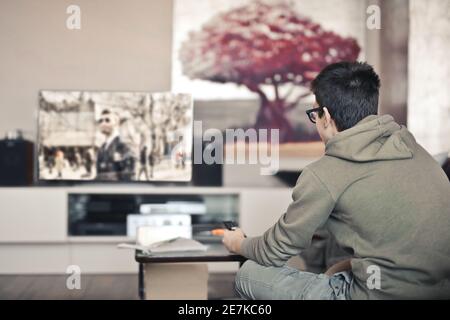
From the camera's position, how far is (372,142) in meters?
1.44

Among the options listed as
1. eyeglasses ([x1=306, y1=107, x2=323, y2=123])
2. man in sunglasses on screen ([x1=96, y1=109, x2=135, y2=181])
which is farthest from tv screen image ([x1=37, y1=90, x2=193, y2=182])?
eyeglasses ([x1=306, y1=107, x2=323, y2=123])

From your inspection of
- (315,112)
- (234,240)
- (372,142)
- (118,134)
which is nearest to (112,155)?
(118,134)

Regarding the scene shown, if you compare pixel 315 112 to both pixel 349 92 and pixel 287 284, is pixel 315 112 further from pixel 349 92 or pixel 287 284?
pixel 287 284

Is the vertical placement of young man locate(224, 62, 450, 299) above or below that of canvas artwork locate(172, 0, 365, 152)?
below

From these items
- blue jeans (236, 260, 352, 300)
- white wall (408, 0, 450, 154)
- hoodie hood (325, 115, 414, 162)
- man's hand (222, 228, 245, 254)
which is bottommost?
blue jeans (236, 260, 352, 300)

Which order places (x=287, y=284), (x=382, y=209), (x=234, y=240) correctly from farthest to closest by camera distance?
1. (x=234, y=240)
2. (x=287, y=284)
3. (x=382, y=209)

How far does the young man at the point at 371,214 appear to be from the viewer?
1.35 meters

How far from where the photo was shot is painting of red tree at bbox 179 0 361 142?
4.07m

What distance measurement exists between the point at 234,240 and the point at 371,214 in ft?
1.71

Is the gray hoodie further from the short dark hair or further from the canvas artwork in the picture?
the canvas artwork

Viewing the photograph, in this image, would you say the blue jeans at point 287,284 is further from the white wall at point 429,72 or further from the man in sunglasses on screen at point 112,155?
the man in sunglasses on screen at point 112,155

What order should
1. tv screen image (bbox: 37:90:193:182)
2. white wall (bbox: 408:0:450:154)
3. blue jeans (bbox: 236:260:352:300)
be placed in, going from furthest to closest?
tv screen image (bbox: 37:90:193:182), white wall (bbox: 408:0:450:154), blue jeans (bbox: 236:260:352:300)

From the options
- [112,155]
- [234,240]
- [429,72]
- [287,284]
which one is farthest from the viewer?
[112,155]

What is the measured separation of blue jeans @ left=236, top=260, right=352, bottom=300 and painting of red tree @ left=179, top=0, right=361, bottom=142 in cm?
258
